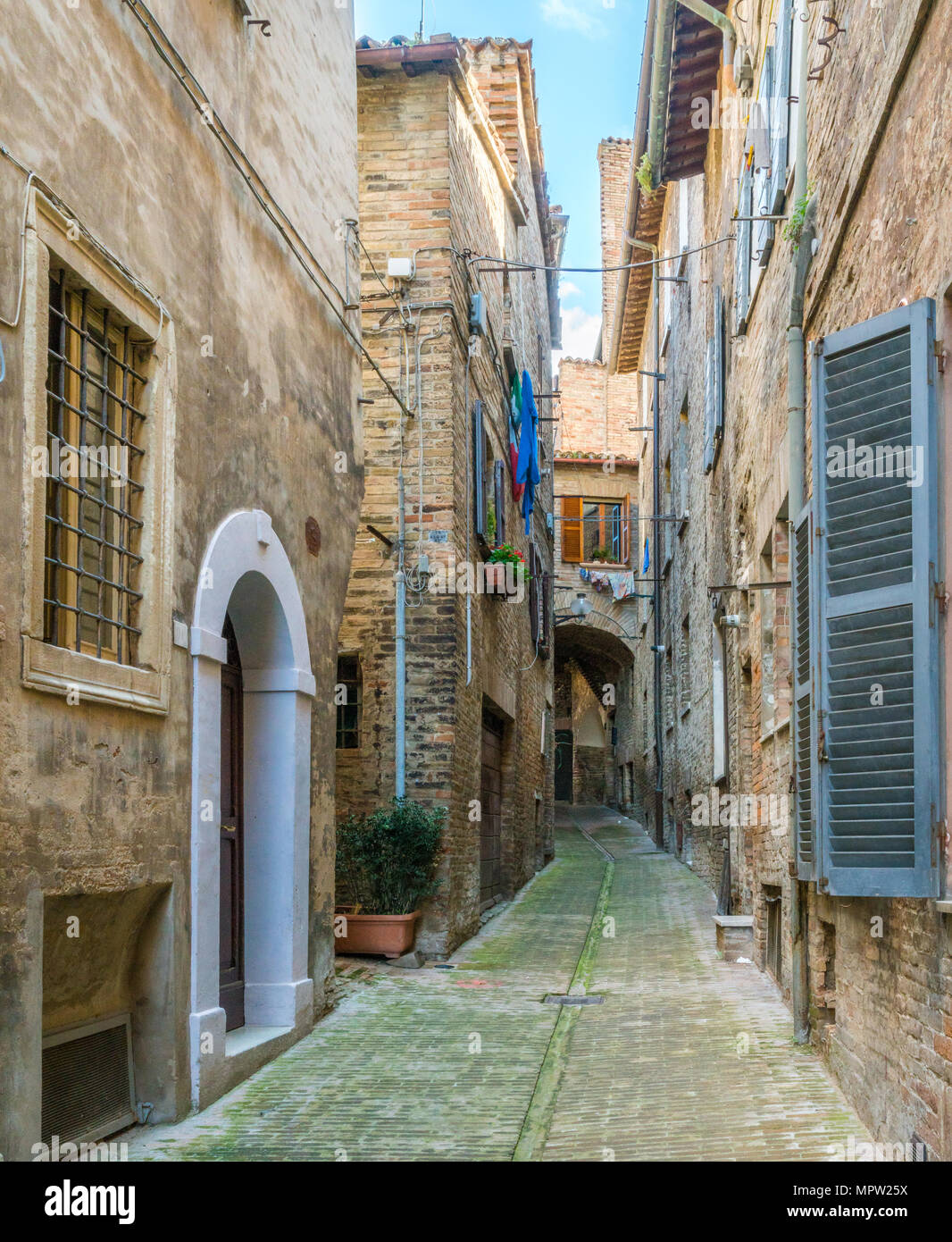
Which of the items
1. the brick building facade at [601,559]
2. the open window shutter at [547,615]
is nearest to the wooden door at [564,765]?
the brick building facade at [601,559]

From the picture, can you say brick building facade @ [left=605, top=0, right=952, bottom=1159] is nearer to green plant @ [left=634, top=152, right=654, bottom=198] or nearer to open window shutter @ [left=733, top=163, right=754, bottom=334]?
open window shutter @ [left=733, top=163, right=754, bottom=334]

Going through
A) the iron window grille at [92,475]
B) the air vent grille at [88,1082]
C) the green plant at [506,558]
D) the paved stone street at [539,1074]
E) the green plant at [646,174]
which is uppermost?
the green plant at [646,174]

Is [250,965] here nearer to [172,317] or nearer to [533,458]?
[172,317]

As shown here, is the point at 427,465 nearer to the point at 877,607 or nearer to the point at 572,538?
the point at 877,607

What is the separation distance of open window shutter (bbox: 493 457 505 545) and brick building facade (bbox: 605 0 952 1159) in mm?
2449

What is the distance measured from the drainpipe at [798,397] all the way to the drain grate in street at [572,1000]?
1825mm

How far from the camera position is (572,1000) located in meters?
8.92

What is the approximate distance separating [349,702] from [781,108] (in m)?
5.88

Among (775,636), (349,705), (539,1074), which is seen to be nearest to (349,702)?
(349,705)

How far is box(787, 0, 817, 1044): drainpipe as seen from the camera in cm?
705

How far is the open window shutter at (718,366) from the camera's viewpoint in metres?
11.9

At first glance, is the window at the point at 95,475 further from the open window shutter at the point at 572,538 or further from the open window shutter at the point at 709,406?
the open window shutter at the point at 572,538

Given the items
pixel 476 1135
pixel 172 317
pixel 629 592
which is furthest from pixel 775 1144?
pixel 629 592

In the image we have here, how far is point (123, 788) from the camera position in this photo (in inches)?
205
